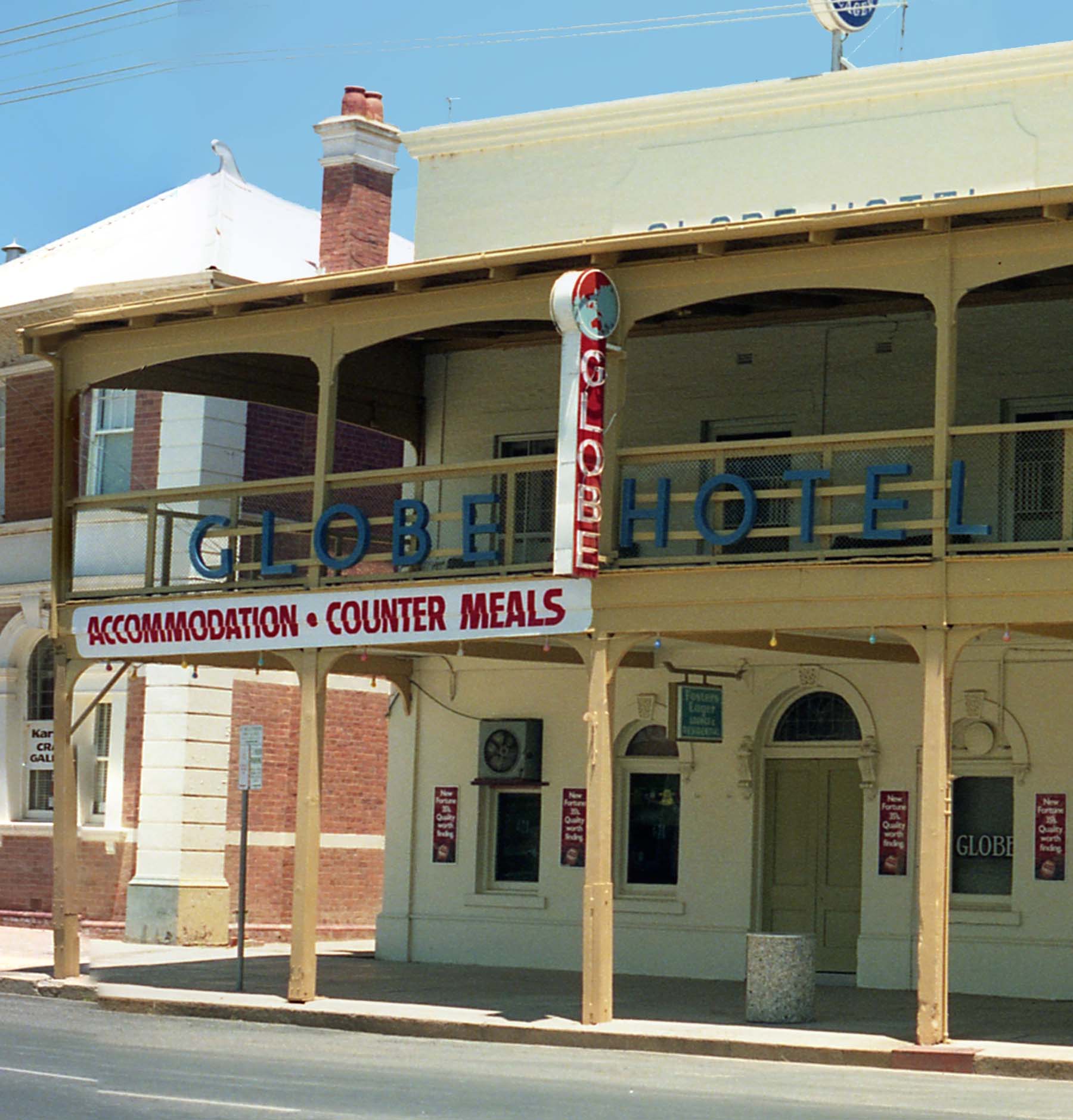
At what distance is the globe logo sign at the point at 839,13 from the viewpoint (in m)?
22.4

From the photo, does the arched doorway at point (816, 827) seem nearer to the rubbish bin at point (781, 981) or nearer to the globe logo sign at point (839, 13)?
the rubbish bin at point (781, 981)

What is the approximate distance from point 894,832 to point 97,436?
11.4 meters

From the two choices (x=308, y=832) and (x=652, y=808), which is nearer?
(x=308, y=832)

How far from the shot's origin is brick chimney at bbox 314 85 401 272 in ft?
92.2

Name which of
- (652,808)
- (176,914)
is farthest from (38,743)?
(652,808)

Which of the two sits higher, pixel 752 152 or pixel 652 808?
pixel 752 152

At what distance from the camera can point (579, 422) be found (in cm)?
1636

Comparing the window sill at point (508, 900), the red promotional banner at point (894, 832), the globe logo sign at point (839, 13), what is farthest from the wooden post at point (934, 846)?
the globe logo sign at point (839, 13)

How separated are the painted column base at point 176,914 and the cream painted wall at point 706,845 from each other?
230cm

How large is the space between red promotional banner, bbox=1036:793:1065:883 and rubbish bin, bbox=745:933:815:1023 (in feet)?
12.0

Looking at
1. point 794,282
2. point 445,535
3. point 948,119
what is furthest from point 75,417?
point 948,119

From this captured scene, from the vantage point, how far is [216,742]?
81.0 ft

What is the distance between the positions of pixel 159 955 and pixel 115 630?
4708 mm

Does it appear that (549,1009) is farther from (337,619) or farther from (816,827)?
(816,827)
